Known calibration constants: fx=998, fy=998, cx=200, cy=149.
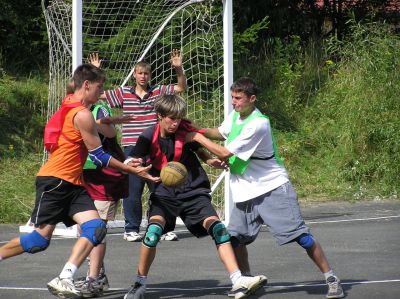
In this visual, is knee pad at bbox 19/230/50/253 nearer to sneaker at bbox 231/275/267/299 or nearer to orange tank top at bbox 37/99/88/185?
orange tank top at bbox 37/99/88/185

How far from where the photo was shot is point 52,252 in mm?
10414

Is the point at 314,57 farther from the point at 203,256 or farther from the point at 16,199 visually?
the point at 203,256

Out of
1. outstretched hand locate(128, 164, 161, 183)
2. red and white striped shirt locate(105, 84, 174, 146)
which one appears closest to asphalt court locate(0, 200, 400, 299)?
outstretched hand locate(128, 164, 161, 183)

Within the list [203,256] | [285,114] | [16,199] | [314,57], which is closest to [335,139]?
[285,114]

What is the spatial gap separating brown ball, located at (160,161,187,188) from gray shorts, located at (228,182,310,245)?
752 mm

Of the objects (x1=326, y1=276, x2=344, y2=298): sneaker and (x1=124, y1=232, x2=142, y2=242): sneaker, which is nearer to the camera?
(x1=326, y1=276, x2=344, y2=298): sneaker

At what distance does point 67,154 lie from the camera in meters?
7.63

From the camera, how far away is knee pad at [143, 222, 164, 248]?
7629 mm

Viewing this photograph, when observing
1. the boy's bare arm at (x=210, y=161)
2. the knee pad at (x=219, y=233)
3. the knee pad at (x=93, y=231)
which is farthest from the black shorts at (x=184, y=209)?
the knee pad at (x=93, y=231)

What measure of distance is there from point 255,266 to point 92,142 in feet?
8.11

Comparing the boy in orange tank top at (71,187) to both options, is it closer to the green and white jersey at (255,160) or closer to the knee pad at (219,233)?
the knee pad at (219,233)

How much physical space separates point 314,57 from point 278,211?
13.7 m

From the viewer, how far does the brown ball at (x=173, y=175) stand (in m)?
7.47

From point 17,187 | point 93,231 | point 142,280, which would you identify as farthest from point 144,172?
point 17,187
